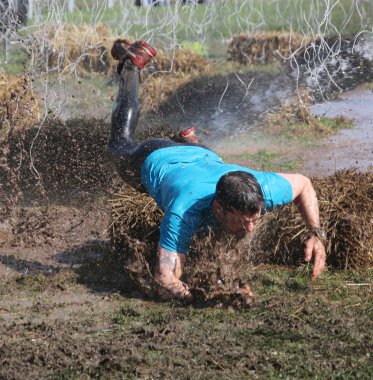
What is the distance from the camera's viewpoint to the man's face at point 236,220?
565 centimetres

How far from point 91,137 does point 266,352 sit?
226 inches

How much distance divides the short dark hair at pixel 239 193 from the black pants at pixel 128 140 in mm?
1609

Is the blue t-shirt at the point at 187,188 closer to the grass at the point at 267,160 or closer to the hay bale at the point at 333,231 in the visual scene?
the hay bale at the point at 333,231

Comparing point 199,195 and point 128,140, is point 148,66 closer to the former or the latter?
point 128,140

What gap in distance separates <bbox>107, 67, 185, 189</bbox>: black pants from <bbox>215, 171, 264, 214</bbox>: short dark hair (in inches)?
63.3

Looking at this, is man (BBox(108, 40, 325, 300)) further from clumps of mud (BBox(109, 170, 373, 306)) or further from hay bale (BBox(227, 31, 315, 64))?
hay bale (BBox(227, 31, 315, 64))

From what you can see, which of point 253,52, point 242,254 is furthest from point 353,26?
point 242,254

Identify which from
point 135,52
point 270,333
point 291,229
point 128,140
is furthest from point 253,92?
point 270,333

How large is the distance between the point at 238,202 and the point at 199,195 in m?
0.50

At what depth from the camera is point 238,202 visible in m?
5.57

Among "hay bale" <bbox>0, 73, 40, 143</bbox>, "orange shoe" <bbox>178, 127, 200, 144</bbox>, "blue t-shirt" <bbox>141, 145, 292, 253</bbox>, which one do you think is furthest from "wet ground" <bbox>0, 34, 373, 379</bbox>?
"hay bale" <bbox>0, 73, 40, 143</bbox>

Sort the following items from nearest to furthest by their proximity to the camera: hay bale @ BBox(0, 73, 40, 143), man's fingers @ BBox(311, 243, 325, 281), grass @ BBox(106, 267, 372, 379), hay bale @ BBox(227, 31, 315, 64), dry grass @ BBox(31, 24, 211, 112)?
grass @ BBox(106, 267, 372, 379) < man's fingers @ BBox(311, 243, 325, 281) < hay bale @ BBox(0, 73, 40, 143) < dry grass @ BBox(31, 24, 211, 112) < hay bale @ BBox(227, 31, 315, 64)

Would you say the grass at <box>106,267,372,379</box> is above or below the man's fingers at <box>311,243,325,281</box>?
below

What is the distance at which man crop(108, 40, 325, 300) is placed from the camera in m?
Result: 5.70
